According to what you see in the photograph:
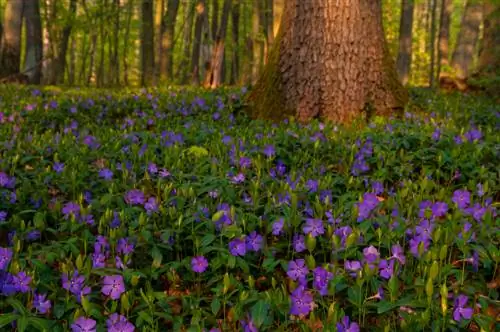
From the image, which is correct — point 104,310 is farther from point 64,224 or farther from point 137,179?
point 137,179

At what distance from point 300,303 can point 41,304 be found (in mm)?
1127

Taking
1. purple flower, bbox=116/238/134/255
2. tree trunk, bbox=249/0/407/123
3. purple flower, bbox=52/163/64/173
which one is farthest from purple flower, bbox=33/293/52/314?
tree trunk, bbox=249/0/407/123

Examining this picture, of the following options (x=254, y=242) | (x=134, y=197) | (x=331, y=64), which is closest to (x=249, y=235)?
(x=254, y=242)

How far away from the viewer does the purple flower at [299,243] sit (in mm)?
2828

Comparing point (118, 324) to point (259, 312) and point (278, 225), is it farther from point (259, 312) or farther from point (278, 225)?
point (278, 225)

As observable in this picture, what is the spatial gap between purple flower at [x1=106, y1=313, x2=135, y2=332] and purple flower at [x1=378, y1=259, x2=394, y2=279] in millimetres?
1175

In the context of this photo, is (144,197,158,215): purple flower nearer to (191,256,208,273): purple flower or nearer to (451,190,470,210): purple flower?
(191,256,208,273): purple flower

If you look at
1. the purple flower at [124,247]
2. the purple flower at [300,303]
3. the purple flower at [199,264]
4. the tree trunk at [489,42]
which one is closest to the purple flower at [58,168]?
the purple flower at [124,247]

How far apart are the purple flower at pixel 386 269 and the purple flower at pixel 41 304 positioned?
1521mm

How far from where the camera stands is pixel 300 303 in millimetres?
2236

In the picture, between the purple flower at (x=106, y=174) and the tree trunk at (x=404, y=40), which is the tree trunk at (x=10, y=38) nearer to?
the tree trunk at (x=404, y=40)

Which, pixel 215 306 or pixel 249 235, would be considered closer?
pixel 215 306

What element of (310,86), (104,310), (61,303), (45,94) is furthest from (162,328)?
(45,94)

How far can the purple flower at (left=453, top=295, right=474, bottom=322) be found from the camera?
216 centimetres
